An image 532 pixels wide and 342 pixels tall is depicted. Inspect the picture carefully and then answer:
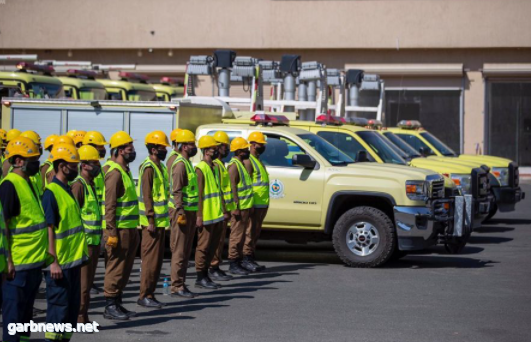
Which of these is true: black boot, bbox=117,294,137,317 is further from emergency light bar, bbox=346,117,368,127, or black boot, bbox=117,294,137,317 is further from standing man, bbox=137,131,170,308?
emergency light bar, bbox=346,117,368,127

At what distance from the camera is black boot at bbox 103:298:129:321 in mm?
10336

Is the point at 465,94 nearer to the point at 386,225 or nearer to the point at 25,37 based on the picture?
the point at 25,37

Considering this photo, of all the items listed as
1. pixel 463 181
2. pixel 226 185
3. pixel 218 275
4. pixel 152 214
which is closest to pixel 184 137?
pixel 152 214

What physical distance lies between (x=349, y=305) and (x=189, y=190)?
2.24 metres

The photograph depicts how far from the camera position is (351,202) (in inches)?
593

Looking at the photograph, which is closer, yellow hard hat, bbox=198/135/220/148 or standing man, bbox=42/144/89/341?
standing man, bbox=42/144/89/341

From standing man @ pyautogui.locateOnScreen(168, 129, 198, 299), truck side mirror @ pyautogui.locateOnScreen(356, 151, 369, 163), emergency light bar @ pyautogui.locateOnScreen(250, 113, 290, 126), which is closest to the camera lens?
standing man @ pyautogui.locateOnScreen(168, 129, 198, 299)

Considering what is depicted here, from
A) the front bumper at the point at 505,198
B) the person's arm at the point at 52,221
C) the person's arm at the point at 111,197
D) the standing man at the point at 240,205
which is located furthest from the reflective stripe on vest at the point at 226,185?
the front bumper at the point at 505,198

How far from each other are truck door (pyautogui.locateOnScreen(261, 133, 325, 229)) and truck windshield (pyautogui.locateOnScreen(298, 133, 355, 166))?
28 centimetres

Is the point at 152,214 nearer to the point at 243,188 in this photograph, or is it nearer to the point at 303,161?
the point at 243,188

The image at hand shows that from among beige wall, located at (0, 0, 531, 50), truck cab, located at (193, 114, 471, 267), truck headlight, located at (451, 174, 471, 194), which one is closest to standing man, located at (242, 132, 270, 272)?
truck cab, located at (193, 114, 471, 267)

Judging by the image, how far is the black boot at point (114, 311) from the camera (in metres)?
10.3

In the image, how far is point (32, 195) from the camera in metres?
7.78

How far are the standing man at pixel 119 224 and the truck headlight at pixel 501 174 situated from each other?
12354mm
